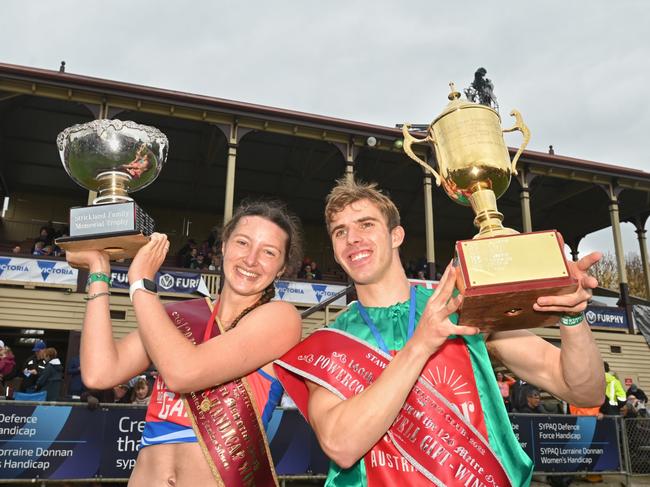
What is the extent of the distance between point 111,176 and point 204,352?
1192 mm

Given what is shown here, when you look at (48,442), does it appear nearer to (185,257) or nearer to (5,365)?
(5,365)

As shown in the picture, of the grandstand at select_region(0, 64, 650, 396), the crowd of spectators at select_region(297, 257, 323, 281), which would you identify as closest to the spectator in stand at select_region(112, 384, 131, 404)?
the grandstand at select_region(0, 64, 650, 396)

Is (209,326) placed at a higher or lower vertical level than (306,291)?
lower

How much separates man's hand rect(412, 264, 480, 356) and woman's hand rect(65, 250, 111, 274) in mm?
1443

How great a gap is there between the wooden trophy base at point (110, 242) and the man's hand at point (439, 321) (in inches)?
48.9

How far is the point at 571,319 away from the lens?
1.81 m

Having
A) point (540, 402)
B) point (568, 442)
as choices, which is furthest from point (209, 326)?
point (540, 402)

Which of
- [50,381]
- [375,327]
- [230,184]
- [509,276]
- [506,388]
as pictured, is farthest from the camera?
[230,184]

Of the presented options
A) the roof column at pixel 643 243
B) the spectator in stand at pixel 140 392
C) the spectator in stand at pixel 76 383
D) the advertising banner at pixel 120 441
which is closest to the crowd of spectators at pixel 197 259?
the spectator in stand at pixel 76 383

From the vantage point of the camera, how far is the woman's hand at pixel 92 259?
2.36 meters

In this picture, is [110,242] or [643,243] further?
[643,243]

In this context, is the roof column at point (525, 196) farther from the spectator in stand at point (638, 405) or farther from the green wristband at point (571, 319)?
the green wristband at point (571, 319)

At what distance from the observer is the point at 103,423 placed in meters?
7.00

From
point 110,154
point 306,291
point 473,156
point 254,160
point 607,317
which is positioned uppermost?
point 254,160
